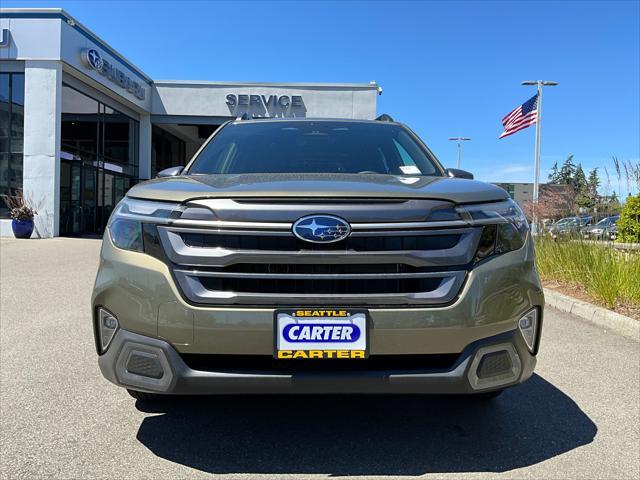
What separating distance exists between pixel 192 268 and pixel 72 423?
4.54ft

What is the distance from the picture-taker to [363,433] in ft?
8.97

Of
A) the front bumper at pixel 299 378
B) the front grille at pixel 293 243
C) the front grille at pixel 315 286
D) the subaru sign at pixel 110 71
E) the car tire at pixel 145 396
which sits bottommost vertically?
the car tire at pixel 145 396

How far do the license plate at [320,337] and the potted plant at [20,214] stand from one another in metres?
15.9

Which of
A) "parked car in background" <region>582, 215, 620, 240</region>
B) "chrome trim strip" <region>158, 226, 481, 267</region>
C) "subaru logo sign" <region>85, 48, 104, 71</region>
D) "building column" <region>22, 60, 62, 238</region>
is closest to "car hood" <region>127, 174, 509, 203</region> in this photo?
"chrome trim strip" <region>158, 226, 481, 267</region>

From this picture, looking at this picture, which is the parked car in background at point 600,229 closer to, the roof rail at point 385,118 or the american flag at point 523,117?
the roof rail at point 385,118

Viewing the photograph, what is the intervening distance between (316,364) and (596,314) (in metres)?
4.53

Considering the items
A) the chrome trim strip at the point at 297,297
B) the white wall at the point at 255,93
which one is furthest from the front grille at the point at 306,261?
the white wall at the point at 255,93

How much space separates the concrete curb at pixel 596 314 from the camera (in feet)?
16.5

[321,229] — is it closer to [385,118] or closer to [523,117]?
[385,118]

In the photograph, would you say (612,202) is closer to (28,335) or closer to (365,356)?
(365,356)

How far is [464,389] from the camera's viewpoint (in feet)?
7.23

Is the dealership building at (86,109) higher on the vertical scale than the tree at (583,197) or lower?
higher

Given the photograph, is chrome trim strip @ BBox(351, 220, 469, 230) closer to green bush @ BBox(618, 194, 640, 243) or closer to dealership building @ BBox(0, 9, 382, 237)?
green bush @ BBox(618, 194, 640, 243)

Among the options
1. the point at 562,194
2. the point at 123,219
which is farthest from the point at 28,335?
the point at 562,194
